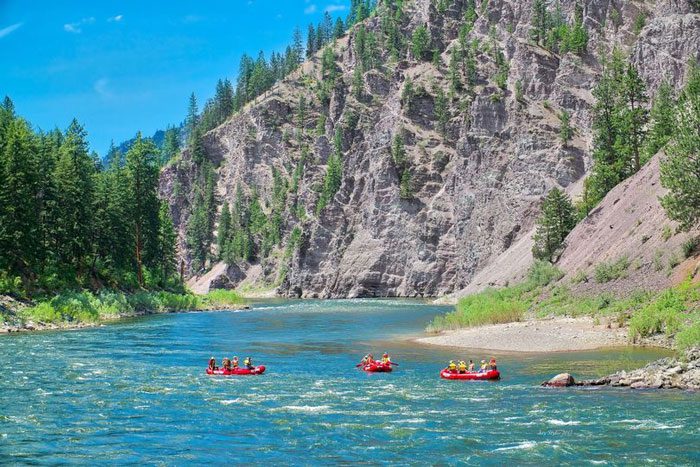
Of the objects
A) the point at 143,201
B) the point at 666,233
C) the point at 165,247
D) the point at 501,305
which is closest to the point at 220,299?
the point at 165,247

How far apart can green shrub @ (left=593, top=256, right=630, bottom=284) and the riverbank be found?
20.0 feet

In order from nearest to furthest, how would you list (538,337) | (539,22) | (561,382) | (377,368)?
(561,382) → (377,368) → (538,337) → (539,22)

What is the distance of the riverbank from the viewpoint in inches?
1752

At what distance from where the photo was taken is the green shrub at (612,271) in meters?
57.0

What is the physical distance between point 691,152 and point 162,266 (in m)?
77.9

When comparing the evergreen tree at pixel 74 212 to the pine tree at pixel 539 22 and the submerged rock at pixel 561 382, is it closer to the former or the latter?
the submerged rock at pixel 561 382

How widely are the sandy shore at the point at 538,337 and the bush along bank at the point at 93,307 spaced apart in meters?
32.9

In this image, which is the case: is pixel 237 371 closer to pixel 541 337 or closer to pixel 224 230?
pixel 541 337

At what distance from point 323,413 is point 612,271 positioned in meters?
38.4

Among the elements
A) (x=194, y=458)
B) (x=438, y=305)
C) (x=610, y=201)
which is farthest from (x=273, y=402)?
(x=438, y=305)

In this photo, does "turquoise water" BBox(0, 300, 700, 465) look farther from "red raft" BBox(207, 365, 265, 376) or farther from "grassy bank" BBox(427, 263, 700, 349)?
"grassy bank" BBox(427, 263, 700, 349)

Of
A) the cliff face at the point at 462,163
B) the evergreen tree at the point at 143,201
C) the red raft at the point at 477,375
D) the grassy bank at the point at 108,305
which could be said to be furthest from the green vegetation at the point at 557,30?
the red raft at the point at 477,375

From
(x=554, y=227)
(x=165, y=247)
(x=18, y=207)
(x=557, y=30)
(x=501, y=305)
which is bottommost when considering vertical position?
(x=501, y=305)

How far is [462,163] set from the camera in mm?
134625
